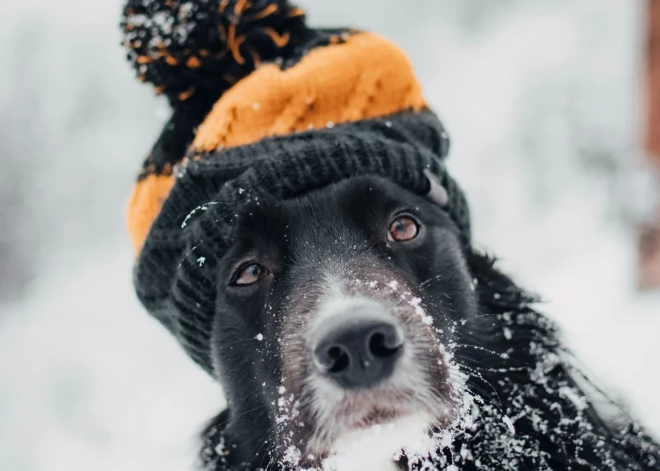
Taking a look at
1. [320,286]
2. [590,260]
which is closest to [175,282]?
[320,286]

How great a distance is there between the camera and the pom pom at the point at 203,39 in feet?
6.33

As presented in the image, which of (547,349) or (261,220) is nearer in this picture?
(261,220)

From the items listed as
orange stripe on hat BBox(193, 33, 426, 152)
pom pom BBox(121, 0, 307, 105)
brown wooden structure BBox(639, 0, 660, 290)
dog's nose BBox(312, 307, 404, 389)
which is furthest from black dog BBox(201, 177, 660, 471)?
brown wooden structure BBox(639, 0, 660, 290)

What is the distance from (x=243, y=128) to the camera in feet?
6.00

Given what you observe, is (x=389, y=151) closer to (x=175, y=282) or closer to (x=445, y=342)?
(x=445, y=342)

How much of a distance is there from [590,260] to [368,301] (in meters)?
5.13

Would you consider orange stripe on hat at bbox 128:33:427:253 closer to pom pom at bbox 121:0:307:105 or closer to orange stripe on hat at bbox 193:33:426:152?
orange stripe on hat at bbox 193:33:426:152

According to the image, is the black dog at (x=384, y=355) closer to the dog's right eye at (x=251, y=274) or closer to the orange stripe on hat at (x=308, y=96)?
the dog's right eye at (x=251, y=274)

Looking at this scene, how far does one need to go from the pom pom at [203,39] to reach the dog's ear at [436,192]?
630 mm

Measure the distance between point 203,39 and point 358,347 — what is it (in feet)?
3.86

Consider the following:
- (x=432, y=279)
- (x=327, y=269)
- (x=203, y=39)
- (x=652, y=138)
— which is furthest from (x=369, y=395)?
(x=652, y=138)

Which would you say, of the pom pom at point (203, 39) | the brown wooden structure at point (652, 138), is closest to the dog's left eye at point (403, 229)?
the pom pom at point (203, 39)

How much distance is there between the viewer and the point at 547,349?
1988mm

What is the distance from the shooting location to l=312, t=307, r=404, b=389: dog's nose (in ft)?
4.23
